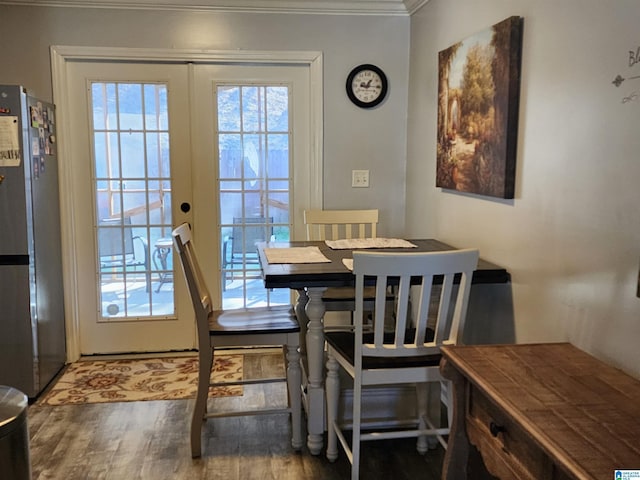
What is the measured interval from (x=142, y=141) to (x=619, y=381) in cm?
299

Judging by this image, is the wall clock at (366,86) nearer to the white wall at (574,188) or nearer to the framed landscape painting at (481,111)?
the framed landscape painting at (481,111)

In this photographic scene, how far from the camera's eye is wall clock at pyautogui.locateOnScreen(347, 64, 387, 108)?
148 inches

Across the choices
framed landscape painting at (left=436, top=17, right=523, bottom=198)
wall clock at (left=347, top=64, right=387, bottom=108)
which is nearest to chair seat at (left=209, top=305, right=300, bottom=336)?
framed landscape painting at (left=436, top=17, right=523, bottom=198)

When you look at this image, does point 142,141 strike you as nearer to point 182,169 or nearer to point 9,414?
point 182,169

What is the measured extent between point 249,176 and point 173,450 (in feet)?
5.85

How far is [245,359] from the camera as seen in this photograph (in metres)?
3.84

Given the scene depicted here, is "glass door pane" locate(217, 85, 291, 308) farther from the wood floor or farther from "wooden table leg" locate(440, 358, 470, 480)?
"wooden table leg" locate(440, 358, 470, 480)

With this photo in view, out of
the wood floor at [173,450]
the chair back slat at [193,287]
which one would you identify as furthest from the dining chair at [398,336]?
the chair back slat at [193,287]

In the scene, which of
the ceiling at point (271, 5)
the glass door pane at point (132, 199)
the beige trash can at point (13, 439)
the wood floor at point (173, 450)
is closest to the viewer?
the beige trash can at point (13, 439)

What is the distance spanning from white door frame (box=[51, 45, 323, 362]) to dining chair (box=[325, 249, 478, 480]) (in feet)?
5.43

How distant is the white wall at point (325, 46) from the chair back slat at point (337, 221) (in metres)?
0.28

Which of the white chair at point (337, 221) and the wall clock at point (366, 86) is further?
the wall clock at point (366, 86)

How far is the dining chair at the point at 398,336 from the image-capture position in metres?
2.04

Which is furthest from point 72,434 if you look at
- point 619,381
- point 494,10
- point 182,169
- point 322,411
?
point 494,10
